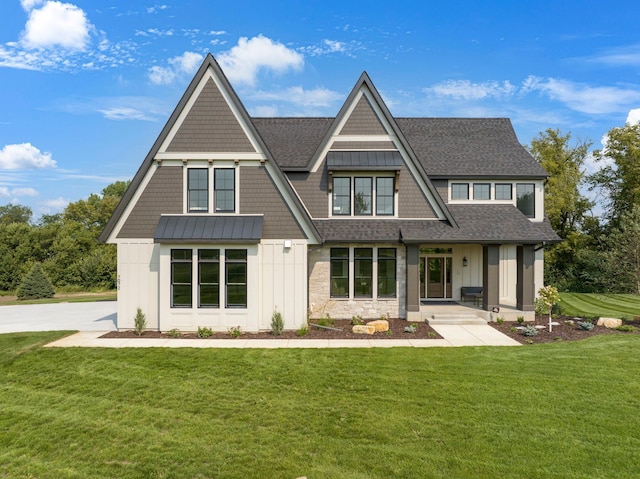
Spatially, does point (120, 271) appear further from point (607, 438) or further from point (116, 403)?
point (607, 438)

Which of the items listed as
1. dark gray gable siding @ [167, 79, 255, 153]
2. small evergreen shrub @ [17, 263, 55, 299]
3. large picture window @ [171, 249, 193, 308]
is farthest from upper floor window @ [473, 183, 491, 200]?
small evergreen shrub @ [17, 263, 55, 299]

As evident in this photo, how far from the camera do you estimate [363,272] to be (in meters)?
15.6

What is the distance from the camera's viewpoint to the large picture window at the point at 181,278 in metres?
13.2

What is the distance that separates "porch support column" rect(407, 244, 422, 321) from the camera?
15.0 meters

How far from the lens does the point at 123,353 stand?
1073cm

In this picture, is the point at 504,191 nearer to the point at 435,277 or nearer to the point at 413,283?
the point at 435,277

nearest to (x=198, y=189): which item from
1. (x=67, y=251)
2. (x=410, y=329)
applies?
(x=410, y=329)

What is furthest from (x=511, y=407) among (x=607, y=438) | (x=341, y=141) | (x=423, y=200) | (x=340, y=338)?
(x=341, y=141)

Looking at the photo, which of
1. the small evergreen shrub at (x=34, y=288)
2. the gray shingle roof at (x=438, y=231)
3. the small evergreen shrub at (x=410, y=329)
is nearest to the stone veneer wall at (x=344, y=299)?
the gray shingle roof at (x=438, y=231)

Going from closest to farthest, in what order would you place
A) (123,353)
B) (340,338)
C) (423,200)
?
(123,353) → (340,338) → (423,200)

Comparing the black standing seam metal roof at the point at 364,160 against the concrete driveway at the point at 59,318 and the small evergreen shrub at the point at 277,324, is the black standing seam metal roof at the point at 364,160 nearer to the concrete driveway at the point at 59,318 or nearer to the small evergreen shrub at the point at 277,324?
the small evergreen shrub at the point at 277,324

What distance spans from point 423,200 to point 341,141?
4331mm

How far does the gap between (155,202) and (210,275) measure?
3431 mm

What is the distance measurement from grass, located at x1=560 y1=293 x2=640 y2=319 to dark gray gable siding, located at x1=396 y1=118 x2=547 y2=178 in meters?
6.71
